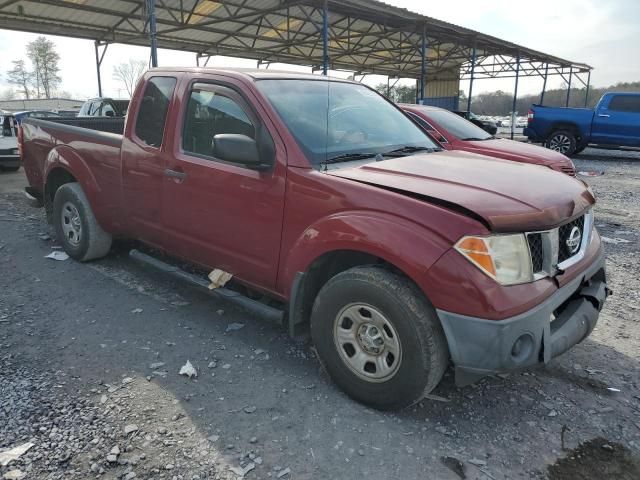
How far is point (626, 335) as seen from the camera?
3.74 meters

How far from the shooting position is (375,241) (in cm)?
254

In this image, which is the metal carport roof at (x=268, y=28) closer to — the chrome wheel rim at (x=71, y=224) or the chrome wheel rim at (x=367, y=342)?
the chrome wheel rim at (x=71, y=224)

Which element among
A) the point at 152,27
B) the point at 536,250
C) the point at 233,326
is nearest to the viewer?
the point at 536,250

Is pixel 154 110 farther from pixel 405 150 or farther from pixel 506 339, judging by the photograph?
pixel 506 339

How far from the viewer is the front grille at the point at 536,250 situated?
8.08ft

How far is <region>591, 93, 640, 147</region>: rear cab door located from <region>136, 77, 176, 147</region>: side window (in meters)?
14.5

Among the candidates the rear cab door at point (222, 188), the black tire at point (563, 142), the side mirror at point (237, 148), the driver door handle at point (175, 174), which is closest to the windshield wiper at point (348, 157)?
the rear cab door at point (222, 188)

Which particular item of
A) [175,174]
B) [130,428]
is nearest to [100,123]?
[175,174]

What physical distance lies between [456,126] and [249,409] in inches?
253

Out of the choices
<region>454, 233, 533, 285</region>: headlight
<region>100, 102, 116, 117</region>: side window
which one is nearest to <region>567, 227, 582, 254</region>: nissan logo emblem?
<region>454, 233, 533, 285</region>: headlight

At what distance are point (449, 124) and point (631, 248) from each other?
10.7ft

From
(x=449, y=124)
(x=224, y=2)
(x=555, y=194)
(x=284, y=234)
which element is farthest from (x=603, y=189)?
(x=224, y=2)

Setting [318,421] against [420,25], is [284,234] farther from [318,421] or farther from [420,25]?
[420,25]

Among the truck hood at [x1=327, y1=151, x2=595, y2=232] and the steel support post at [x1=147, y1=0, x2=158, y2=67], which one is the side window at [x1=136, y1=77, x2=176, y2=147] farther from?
the steel support post at [x1=147, y1=0, x2=158, y2=67]
